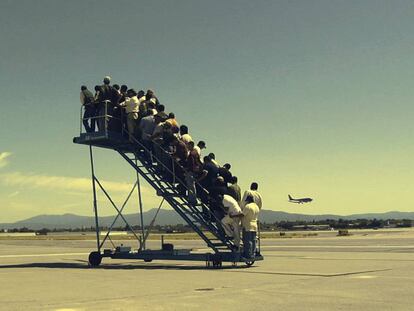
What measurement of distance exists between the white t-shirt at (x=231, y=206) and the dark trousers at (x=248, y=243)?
77 centimetres

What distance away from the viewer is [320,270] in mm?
15617

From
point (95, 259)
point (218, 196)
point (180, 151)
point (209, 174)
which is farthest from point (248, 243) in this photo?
point (95, 259)

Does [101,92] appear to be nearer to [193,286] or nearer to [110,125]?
[110,125]

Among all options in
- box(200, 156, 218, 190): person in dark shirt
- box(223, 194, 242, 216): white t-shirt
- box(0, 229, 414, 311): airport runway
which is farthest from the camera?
box(200, 156, 218, 190): person in dark shirt

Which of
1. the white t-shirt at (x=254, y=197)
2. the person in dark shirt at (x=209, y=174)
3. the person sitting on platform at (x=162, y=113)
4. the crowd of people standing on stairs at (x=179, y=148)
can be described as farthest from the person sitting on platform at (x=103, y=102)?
the white t-shirt at (x=254, y=197)

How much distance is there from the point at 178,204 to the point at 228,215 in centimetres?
182

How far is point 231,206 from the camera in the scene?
17.5 meters

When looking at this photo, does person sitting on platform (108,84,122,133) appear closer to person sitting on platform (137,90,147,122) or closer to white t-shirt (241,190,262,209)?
person sitting on platform (137,90,147,122)

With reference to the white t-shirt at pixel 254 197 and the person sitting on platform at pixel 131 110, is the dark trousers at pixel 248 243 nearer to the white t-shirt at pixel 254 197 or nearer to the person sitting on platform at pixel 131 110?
the white t-shirt at pixel 254 197

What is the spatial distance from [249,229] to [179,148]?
151 inches

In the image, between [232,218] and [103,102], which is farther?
[103,102]

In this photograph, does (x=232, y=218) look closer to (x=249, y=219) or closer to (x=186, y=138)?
(x=249, y=219)

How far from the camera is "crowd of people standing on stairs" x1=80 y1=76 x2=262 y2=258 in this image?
1762cm

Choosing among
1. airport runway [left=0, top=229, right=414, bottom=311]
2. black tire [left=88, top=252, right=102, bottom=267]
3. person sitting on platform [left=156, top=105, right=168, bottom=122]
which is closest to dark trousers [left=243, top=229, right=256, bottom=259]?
airport runway [left=0, top=229, right=414, bottom=311]
